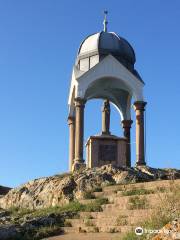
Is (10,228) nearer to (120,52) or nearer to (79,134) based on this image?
(79,134)

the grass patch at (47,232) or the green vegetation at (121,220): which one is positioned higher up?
the green vegetation at (121,220)

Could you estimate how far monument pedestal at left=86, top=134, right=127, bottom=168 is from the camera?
26.4 metres

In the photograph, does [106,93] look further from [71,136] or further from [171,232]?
[171,232]

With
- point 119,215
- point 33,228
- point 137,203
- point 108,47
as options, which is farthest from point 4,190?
point 119,215

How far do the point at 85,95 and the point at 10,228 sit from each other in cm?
1687

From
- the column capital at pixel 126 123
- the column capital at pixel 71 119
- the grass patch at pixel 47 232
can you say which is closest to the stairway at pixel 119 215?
the grass patch at pixel 47 232

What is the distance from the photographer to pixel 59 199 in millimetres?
20906

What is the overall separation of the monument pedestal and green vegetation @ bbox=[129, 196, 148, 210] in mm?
11322

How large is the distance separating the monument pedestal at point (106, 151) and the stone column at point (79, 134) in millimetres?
506

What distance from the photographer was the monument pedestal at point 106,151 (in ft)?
86.6

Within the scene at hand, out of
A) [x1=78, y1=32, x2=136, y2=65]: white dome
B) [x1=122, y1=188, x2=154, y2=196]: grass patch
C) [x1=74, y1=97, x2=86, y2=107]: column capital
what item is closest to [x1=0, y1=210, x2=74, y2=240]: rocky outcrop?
[x1=122, y1=188, x2=154, y2=196]: grass patch

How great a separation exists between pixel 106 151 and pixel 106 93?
5.94 m

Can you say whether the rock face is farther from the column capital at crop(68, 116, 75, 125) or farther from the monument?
the column capital at crop(68, 116, 75, 125)

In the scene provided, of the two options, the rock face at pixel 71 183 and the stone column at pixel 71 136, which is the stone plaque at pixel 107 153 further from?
the stone column at pixel 71 136
